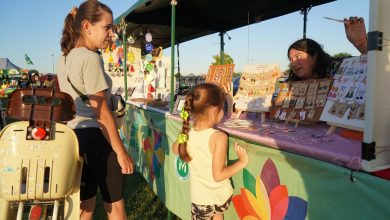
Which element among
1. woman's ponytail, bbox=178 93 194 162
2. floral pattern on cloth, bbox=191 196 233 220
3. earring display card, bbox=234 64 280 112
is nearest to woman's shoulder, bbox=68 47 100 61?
woman's ponytail, bbox=178 93 194 162

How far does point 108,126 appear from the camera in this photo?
73.8 inches

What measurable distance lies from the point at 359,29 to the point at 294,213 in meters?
1.26

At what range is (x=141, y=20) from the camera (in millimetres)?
4992

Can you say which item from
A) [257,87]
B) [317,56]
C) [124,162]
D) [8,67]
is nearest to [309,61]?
[317,56]

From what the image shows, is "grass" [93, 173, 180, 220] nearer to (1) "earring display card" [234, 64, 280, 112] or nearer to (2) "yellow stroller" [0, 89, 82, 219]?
(1) "earring display card" [234, 64, 280, 112]

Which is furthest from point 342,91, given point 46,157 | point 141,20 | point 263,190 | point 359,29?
point 141,20

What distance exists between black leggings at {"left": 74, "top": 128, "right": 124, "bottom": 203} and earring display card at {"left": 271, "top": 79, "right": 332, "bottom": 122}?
124 cm

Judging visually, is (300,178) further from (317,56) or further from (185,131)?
(317,56)

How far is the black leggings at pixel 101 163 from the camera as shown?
197 centimetres

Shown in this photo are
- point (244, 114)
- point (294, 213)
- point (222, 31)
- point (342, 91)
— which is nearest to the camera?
point (294, 213)

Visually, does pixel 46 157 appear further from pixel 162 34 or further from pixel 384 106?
pixel 162 34

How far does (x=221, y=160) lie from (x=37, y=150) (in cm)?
100

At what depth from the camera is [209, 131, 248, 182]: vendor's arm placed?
1.84 metres

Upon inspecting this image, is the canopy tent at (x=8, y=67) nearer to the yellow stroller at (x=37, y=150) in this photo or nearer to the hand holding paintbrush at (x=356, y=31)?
the yellow stroller at (x=37, y=150)
